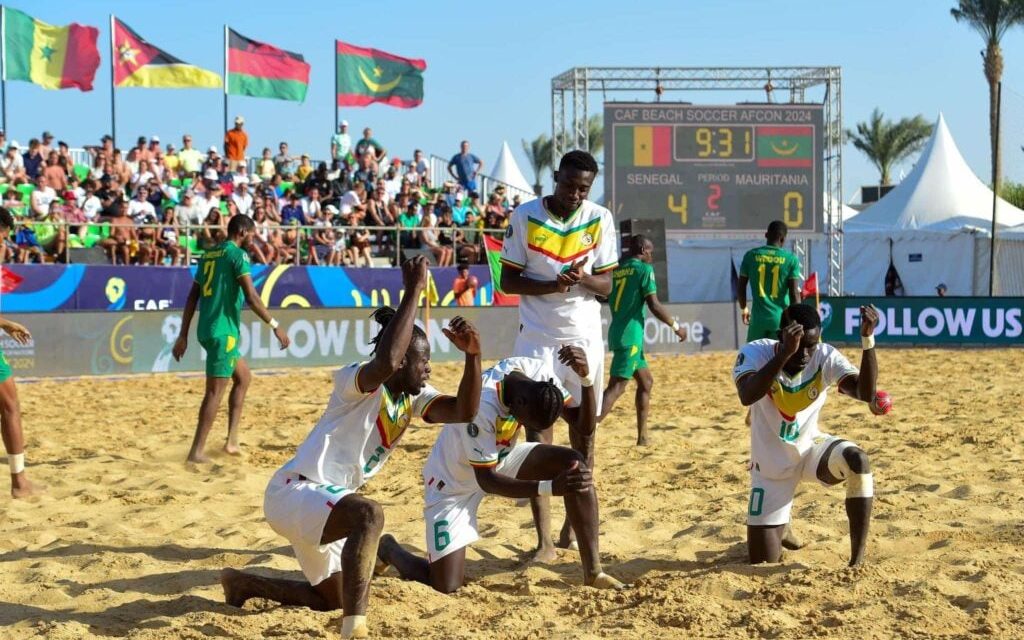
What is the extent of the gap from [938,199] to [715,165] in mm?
12284

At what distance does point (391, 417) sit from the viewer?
484cm

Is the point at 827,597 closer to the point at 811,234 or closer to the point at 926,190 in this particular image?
the point at 811,234

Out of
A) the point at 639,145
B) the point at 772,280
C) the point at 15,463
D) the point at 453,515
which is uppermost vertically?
the point at 639,145

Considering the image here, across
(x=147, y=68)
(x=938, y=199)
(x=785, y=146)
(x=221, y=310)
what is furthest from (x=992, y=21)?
(x=221, y=310)

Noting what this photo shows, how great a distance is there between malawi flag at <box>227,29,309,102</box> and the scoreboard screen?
312 inches

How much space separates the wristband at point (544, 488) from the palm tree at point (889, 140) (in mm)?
48139

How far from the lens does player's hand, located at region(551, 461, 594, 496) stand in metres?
4.99

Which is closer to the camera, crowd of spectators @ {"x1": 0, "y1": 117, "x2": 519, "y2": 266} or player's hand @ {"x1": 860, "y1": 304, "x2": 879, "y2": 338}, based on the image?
player's hand @ {"x1": 860, "y1": 304, "x2": 879, "y2": 338}

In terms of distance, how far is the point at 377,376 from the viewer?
448 centimetres

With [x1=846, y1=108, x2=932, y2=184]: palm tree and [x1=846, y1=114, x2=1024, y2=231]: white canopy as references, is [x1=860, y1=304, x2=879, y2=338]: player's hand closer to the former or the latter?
[x1=846, y1=114, x2=1024, y2=231]: white canopy

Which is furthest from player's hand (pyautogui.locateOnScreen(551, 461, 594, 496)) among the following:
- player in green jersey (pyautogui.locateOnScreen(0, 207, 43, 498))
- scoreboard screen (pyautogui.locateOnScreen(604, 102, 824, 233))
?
scoreboard screen (pyautogui.locateOnScreen(604, 102, 824, 233))

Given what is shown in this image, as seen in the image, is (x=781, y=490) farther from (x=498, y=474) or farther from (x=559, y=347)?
(x=498, y=474)

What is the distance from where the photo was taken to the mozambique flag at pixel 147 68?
23641 millimetres

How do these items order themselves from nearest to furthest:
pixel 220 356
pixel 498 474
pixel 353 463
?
pixel 353 463, pixel 498 474, pixel 220 356
